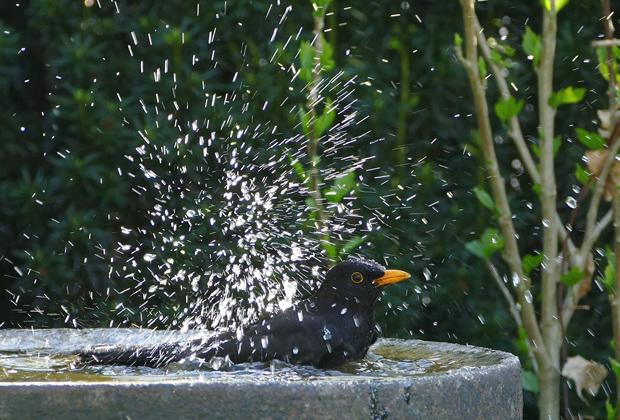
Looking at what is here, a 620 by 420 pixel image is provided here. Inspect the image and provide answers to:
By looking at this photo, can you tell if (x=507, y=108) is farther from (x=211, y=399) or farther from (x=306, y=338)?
(x=211, y=399)

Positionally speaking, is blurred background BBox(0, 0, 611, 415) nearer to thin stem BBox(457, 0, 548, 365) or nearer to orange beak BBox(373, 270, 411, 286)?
thin stem BBox(457, 0, 548, 365)

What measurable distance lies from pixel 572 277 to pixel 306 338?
1.37 meters

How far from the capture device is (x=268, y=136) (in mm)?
4863

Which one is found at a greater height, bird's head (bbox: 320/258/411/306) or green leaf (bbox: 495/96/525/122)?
green leaf (bbox: 495/96/525/122)

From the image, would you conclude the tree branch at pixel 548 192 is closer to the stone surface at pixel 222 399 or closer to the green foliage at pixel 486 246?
the green foliage at pixel 486 246

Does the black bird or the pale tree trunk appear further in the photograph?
the pale tree trunk

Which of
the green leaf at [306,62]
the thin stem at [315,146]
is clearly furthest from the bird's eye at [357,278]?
the green leaf at [306,62]

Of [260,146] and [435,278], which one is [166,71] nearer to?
[260,146]

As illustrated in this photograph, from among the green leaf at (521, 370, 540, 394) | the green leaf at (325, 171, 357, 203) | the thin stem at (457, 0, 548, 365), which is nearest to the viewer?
the green leaf at (325, 171, 357, 203)

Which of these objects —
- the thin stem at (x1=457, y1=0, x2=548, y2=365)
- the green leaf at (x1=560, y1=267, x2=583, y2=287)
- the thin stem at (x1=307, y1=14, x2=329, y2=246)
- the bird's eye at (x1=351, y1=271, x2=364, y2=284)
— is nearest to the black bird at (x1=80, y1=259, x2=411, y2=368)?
the bird's eye at (x1=351, y1=271, x2=364, y2=284)

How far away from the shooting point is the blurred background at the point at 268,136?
16.0 feet

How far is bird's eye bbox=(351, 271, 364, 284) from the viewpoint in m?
3.67

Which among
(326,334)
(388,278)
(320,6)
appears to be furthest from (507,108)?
(326,334)

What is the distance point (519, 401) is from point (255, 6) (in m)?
2.38
